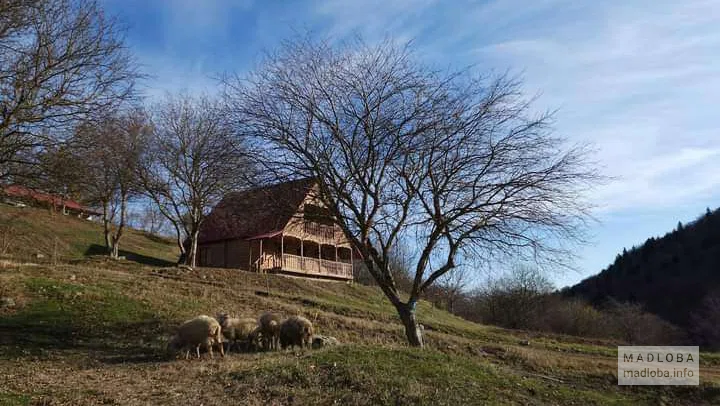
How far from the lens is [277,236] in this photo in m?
38.1

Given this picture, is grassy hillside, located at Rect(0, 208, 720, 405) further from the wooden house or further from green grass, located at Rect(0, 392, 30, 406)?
the wooden house

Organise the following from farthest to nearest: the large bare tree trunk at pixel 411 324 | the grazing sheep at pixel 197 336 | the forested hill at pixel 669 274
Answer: the forested hill at pixel 669 274
the large bare tree trunk at pixel 411 324
the grazing sheep at pixel 197 336

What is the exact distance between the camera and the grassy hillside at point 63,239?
3509 cm

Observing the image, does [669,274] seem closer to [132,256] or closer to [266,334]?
[132,256]

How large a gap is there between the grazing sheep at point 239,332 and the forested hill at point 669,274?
7093 cm

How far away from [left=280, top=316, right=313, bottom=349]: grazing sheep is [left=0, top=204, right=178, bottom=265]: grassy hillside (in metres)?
22.4

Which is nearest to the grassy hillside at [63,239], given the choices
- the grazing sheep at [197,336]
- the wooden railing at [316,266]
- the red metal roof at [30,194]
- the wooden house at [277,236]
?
the wooden house at [277,236]

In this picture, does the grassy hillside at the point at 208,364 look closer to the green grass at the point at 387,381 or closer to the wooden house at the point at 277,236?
the green grass at the point at 387,381

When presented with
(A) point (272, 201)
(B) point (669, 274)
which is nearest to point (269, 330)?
(A) point (272, 201)

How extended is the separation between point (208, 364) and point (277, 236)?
90.6ft

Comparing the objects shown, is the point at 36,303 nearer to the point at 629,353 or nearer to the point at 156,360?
the point at 156,360

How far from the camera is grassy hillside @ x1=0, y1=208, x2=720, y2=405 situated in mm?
8586

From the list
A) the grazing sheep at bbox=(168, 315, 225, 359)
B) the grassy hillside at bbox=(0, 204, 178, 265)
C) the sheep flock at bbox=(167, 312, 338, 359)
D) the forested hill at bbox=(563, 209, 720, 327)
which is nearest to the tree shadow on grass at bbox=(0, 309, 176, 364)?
the grazing sheep at bbox=(168, 315, 225, 359)

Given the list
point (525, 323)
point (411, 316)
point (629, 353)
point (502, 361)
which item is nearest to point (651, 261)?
point (525, 323)
